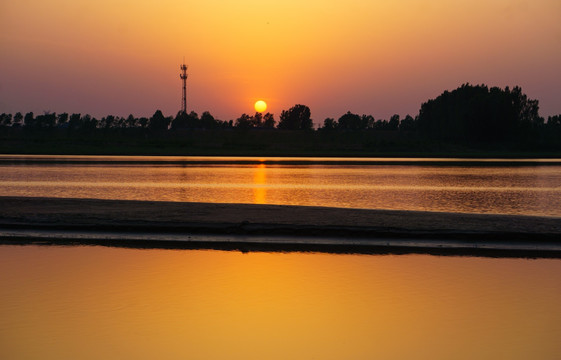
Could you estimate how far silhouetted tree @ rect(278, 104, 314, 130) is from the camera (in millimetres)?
180000

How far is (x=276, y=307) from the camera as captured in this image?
6703mm

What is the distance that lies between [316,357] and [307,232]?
6245 millimetres

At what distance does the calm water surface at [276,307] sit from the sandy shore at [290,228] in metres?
1.32

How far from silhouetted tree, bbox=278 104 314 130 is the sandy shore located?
167m

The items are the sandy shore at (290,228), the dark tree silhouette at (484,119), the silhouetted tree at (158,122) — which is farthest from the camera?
the silhouetted tree at (158,122)

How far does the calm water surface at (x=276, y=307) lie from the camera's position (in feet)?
17.9

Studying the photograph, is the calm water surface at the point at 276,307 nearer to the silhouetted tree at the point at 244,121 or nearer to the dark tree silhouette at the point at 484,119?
the dark tree silhouette at the point at 484,119

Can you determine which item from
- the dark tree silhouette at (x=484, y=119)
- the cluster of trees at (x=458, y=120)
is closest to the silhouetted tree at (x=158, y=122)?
the cluster of trees at (x=458, y=120)

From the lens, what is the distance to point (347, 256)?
9.68 metres

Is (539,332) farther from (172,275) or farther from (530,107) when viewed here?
(530,107)

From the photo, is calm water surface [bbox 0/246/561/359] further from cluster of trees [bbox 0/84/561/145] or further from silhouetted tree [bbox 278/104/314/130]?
silhouetted tree [bbox 278/104/314/130]

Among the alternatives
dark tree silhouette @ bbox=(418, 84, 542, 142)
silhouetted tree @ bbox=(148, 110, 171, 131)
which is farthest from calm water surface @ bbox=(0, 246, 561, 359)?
silhouetted tree @ bbox=(148, 110, 171, 131)

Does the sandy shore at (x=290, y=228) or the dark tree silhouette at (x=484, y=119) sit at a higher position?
the dark tree silhouette at (x=484, y=119)

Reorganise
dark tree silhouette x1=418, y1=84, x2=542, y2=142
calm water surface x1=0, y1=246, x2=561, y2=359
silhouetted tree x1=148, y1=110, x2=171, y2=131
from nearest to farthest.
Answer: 1. calm water surface x1=0, y1=246, x2=561, y2=359
2. dark tree silhouette x1=418, y1=84, x2=542, y2=142
3. silhouetted tree x1=148, y1=110, x2=171, y2=131
